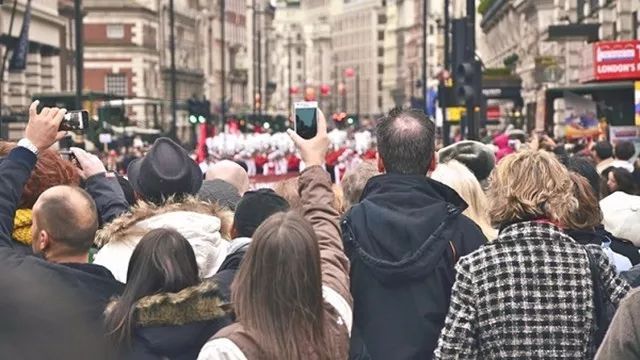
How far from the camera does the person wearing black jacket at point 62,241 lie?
5633 mm

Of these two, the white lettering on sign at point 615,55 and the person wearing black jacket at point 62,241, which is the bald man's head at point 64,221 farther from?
the white lettering on sign at point 615,55

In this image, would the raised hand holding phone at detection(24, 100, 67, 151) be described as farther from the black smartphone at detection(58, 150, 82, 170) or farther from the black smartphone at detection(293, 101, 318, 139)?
the black smartphone at detection(58, 150, 82, 170)

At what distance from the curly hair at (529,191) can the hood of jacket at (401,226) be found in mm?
239

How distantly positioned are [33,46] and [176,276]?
180ft

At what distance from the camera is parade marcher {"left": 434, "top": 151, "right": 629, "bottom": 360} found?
596 cm

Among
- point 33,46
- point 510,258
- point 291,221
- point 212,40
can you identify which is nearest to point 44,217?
point 291,221

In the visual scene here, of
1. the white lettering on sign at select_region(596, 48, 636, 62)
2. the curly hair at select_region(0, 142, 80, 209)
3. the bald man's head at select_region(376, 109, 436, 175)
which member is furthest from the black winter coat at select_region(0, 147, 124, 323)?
the white lettering on sign at select_region(596, 48, 636, 62)

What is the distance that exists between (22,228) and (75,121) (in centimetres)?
61

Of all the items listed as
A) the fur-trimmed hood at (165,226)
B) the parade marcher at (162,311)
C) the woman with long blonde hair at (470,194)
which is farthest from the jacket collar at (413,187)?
the parade marcher at (162,311)

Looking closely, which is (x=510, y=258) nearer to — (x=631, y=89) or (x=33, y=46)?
(x=631, y=89)

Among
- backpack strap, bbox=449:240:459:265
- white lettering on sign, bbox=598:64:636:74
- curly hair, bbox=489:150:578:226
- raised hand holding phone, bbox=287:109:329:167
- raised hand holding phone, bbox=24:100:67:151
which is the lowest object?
backpack strap, bbox=449:240:459:265

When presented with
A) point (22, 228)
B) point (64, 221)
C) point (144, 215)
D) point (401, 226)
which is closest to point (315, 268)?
point (64, 221)

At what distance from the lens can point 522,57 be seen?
218 feet

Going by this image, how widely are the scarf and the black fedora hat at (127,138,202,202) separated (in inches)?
29.1
